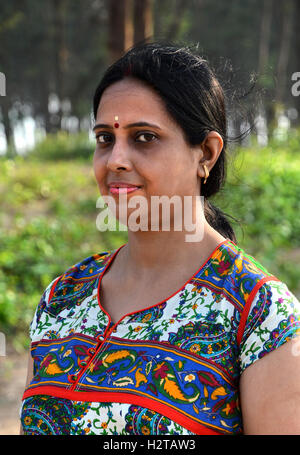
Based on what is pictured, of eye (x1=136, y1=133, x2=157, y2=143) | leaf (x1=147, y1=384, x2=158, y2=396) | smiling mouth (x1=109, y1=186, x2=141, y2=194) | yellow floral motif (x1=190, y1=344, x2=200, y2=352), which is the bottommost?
leaf (x1=147, y1=384, x2=158, y2=396)

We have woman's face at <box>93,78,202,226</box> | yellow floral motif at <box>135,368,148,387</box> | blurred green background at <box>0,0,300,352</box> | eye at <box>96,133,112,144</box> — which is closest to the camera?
yellow floral motif at <box>135,368,148,387</box>

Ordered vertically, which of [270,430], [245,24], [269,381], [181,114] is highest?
[245,24]

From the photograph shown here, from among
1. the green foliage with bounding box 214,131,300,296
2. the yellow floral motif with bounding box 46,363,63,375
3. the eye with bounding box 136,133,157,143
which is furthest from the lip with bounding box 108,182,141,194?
the green foliage with bounding box 214,131,300,296

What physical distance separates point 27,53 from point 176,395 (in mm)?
23405

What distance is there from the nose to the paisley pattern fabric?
35cm

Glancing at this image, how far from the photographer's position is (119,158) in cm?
149

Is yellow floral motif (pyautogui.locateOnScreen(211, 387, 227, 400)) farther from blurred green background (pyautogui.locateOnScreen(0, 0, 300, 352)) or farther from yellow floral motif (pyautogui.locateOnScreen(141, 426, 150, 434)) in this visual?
blurred green background (pyautogui.locateOnScreen(0, 0, 300, 352))

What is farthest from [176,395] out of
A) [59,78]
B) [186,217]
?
[59,78]

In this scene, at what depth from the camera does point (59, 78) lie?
51.1ft

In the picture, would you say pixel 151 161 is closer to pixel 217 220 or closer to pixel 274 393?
pixel 217 220

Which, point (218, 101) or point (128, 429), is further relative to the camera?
point (218, 101)

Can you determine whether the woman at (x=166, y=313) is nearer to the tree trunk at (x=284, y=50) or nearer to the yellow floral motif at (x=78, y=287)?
the yellow floral motif at (x=78, y=287)

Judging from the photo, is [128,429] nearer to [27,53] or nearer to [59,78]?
[59,78]

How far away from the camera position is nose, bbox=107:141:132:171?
1.48 meters
